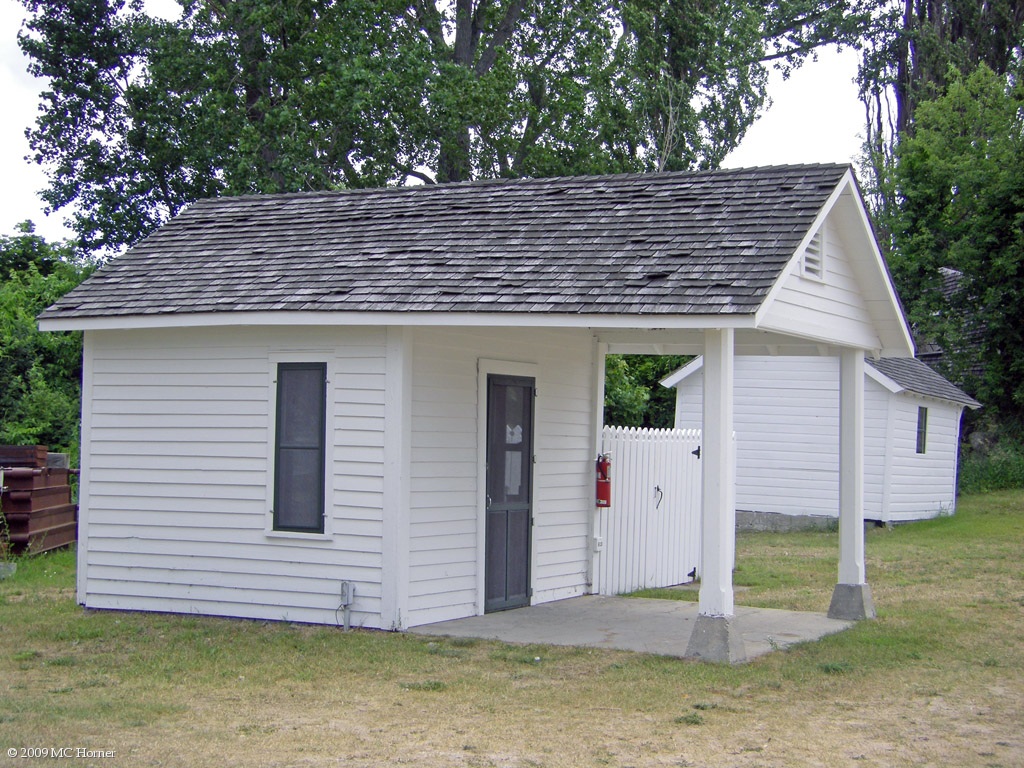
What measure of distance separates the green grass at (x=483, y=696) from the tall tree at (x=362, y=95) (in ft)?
53.7

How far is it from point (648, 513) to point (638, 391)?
1213cm

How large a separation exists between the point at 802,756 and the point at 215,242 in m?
8.70

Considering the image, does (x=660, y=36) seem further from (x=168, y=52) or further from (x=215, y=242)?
(x=215, y=242)

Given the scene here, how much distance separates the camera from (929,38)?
3547 cm

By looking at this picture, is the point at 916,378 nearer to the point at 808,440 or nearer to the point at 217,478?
the point at 808,440

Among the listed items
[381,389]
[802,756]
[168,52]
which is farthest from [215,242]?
[168,52]

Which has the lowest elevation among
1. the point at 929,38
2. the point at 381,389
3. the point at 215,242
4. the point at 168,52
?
the point at 381,389

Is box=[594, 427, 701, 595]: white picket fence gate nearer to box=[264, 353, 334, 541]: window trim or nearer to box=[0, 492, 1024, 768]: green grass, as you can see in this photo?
box=[0, 492, 1024, 768]: green grass

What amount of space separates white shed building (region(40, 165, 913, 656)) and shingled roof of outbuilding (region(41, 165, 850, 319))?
0.03 m

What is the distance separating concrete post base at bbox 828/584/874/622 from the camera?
39.7 feet

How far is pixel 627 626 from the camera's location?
11.4m

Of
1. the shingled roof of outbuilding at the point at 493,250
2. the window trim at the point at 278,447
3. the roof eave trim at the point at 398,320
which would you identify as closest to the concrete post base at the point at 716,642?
the roof eave trim at the point at 398,320

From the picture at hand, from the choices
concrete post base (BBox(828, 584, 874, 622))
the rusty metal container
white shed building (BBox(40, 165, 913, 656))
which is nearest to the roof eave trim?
white shed building (BBox(40, 165, 913, 656))

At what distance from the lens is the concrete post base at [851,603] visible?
1210 centimetres
